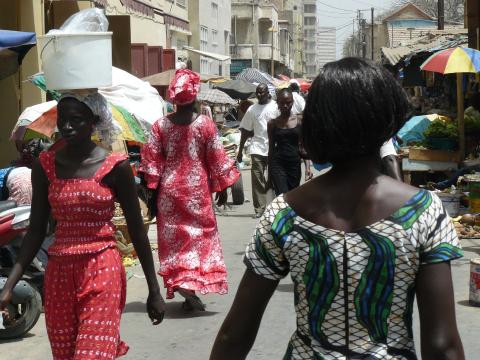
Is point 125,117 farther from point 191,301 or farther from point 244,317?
point 244,317

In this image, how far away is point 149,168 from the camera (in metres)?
7.54

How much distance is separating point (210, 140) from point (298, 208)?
5150 mm

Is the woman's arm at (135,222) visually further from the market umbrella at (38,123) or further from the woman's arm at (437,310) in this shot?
the market umbrella at (38,123)

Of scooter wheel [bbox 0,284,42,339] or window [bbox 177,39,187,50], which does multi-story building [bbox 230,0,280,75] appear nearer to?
window [bbox 177,39,187,50]

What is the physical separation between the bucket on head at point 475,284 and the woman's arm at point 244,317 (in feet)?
18.0

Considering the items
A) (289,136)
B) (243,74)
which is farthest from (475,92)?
(243,74)

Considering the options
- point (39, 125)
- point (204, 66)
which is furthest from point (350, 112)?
point (204, 66)

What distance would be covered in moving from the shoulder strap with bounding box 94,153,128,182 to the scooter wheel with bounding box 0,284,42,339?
2841mm

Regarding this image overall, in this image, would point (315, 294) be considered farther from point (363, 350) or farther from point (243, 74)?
point (243, 74)

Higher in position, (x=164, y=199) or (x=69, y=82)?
(x=69, y=82)

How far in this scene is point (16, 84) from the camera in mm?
14062

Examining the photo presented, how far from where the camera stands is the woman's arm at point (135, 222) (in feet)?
14.0

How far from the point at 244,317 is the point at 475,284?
5629 mm

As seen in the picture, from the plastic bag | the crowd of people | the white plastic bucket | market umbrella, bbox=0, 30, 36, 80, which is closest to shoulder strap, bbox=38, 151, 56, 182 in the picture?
the white plastic bucket
